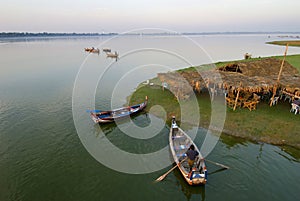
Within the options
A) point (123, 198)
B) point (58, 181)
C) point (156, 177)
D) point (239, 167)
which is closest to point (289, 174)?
point (239, 167)

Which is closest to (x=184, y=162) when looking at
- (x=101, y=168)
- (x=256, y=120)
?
(x=101, y=168)

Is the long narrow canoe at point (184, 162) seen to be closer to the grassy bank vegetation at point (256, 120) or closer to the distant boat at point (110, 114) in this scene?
the grassy bank vegetation at point (256, 120)

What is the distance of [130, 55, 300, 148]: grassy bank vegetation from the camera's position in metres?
17.2

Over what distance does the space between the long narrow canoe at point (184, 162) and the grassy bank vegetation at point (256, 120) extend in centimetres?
417

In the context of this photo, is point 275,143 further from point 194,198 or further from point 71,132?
point 71,132

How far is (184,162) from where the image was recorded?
14.1 metres

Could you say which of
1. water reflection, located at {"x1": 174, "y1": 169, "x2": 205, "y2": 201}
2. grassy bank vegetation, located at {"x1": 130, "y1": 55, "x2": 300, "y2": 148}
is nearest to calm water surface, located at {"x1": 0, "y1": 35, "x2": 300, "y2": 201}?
water reflection, located at {"x1": 174, "y1": 169, "x2": 205, "y2": 201}

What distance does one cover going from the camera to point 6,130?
1973cm

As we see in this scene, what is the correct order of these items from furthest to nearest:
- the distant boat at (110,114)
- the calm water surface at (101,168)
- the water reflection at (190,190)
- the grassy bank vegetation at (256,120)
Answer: the distant boat at (110,114) < the grassy bank vegetation at (256,120) < the calm water surface at (101,168) < the water reflection at (190,190)

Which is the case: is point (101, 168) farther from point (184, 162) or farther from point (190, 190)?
point (190, 190)

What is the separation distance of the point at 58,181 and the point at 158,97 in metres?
18.0

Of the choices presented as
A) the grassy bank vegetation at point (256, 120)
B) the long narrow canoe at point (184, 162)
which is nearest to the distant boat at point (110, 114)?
the grassy bank vegetation at point (256, 120)

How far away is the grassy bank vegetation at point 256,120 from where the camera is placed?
17.2 metres

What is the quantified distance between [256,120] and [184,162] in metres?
10.6
